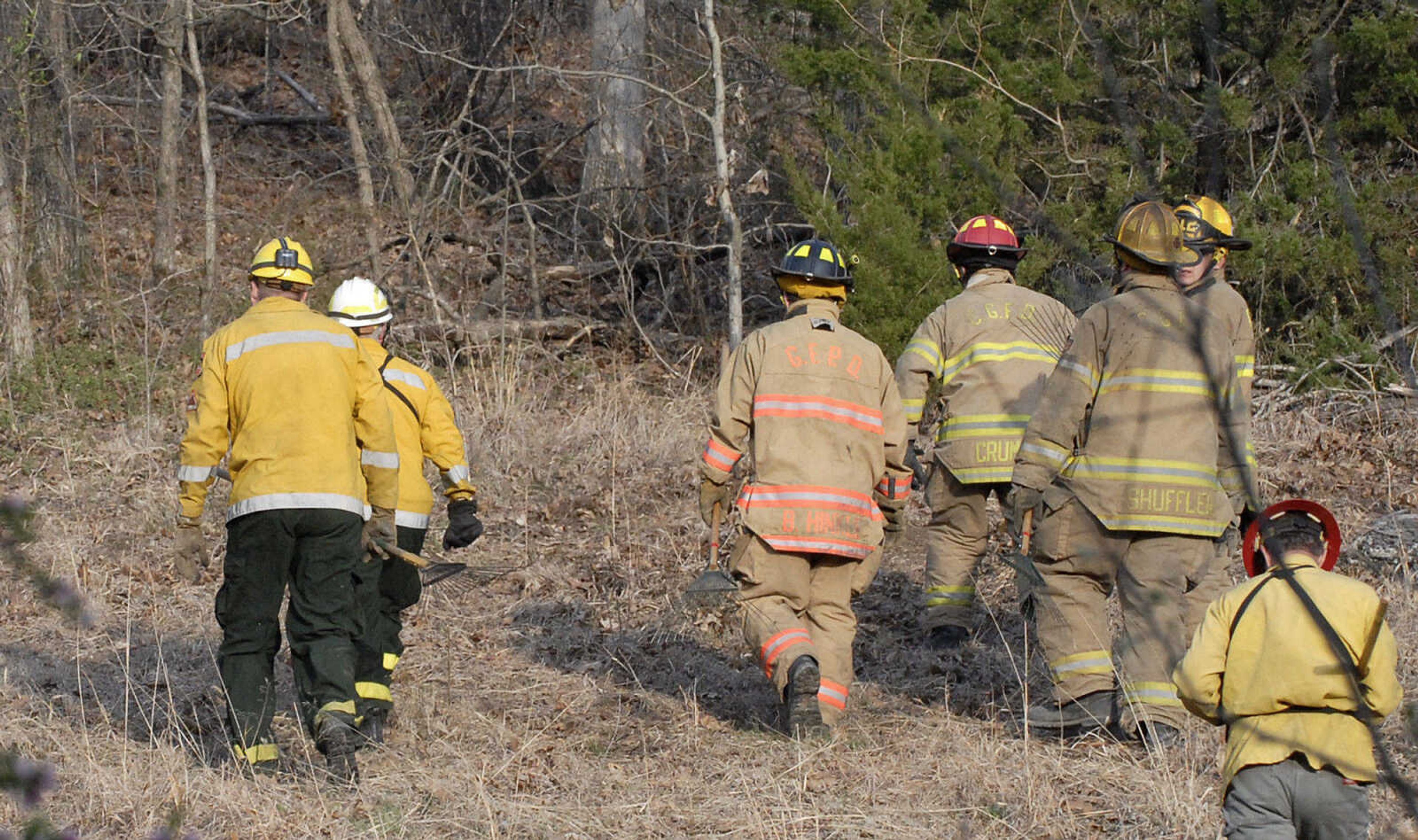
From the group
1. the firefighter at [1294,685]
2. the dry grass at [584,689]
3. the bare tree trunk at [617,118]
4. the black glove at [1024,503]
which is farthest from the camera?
the bare tree trunk at [617,118]

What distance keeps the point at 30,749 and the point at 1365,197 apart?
764 centimetres

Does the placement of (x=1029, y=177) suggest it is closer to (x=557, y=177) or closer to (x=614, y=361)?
(x=614, y=361)

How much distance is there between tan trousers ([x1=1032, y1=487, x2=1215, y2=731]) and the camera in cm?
509

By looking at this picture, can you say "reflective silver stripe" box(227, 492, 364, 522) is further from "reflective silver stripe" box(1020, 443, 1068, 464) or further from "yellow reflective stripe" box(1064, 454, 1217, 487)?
"yellow reflective stripe" box(1064, 454, 1217, 487)

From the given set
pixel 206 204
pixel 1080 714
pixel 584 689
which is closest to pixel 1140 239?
pixel 1080 714

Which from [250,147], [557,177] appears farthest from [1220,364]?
[250,147]

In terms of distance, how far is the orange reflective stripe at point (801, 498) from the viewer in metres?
5.50

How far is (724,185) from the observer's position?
37.7 feet

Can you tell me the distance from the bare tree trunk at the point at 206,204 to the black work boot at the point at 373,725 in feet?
26.7

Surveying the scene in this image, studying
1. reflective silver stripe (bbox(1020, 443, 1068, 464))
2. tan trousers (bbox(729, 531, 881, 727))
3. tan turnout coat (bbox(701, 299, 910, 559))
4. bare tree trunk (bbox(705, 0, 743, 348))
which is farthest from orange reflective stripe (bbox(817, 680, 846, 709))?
bare tree trunk (bbox(705, 0, 743, 348))

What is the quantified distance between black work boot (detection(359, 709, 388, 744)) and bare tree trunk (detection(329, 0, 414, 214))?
8.13m

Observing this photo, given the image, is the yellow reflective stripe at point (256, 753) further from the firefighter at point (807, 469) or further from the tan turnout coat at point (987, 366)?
the tan turnout coat at point (987, 366)

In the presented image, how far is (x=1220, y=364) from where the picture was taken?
4598 millimetres

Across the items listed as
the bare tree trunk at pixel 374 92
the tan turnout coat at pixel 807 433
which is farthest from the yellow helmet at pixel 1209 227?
the bare tree trunk at pixel 374 92
